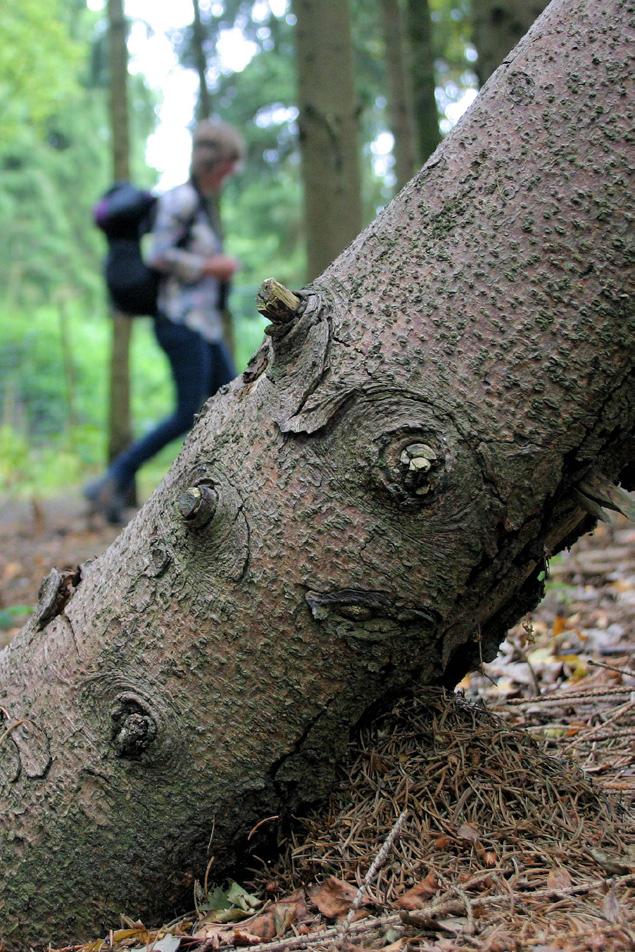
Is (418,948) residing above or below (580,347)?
below

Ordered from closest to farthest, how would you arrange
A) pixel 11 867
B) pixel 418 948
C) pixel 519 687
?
1. pixel 418 948
2. pixel 11 867
3. pixel 519 687

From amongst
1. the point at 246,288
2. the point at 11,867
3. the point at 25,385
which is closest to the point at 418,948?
the point at 11,867

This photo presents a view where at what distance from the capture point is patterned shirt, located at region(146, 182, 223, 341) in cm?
551

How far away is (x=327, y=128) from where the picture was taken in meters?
4.78

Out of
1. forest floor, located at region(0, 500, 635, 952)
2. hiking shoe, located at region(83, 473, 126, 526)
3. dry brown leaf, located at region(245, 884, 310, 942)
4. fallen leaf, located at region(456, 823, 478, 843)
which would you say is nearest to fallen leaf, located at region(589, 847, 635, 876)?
forest floor, located at region(0, 500, 635, 952)

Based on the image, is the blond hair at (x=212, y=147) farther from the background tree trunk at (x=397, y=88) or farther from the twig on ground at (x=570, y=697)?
the twig on ground at (x=570, y=697)

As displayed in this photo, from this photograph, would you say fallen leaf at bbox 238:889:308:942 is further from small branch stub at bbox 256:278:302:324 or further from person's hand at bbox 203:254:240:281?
person's hand at bbox 203:254:240:281

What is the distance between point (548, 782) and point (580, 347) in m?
0.89

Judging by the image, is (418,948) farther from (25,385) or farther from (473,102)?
(25,385)

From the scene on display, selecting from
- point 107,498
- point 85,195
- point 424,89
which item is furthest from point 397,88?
point 85,195

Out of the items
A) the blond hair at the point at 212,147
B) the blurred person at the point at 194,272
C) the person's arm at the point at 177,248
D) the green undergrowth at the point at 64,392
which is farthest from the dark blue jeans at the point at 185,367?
the green undergrowth at the point at 64,392

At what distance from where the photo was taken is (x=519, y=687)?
2887mm

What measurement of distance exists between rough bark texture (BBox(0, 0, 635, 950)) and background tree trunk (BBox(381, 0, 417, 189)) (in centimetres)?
538

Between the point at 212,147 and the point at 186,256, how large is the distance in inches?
28.7
